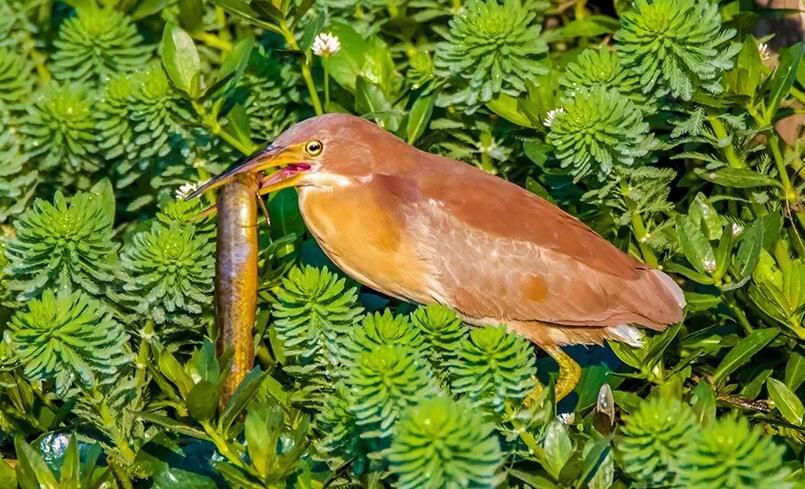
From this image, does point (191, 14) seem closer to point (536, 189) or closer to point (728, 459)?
point (536, 189)

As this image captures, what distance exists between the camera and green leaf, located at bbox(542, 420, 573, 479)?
3773mm

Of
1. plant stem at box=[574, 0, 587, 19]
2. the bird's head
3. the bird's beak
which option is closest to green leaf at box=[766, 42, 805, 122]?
the bird's head

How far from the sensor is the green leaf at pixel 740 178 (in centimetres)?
462

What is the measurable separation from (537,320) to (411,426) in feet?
5.06

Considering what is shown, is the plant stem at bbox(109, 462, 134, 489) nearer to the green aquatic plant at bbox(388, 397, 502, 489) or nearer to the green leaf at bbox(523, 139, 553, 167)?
the green aquatic plant at bbox(388, 397, 502, 489)

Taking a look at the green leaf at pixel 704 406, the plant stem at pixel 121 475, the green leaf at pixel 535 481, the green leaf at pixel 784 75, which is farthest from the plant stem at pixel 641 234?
the plant stem at pixel 121 475

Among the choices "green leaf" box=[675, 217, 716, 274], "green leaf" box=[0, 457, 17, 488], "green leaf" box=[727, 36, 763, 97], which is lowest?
"green leaf" box=[0, 457, 17, 488]

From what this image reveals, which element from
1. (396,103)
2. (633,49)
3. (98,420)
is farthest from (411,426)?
(396,103)

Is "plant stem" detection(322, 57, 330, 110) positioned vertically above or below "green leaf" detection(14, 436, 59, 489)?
above

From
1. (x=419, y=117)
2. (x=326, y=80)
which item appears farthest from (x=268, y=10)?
(x=419, y=117)

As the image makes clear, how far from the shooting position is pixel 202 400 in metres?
3.80

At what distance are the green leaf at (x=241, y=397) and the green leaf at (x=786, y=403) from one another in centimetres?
146

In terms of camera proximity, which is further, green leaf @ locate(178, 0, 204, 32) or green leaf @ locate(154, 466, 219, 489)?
green leaf @ locate(178, 0, 204, 32)

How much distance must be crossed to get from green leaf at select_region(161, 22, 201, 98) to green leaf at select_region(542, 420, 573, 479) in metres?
1.86
